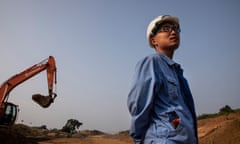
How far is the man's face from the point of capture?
2.09 meters

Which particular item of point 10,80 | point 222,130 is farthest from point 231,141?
point 10,80

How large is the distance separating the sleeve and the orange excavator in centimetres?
1382

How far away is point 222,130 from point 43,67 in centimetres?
1124

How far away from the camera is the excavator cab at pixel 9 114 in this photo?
15.7 metres

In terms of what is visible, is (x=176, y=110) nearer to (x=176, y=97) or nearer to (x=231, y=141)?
(x=176, y=97)

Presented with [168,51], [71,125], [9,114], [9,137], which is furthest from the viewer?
[71,125]

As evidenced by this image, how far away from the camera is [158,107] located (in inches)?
70.8

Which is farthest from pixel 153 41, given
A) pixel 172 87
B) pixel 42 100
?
pixel 42 100

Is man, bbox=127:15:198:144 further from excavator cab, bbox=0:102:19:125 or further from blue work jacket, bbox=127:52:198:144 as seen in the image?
excavator cab, bbox=0:102:19:125

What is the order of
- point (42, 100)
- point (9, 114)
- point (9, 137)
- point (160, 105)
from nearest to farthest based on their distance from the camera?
point (160, 105), point (42, 100), point (9, 114), point (9, 137)

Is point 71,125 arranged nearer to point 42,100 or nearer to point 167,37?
point 42,100

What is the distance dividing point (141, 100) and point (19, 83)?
51.9 ft

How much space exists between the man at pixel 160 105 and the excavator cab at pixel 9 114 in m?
15.1

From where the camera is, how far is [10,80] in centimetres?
1627
